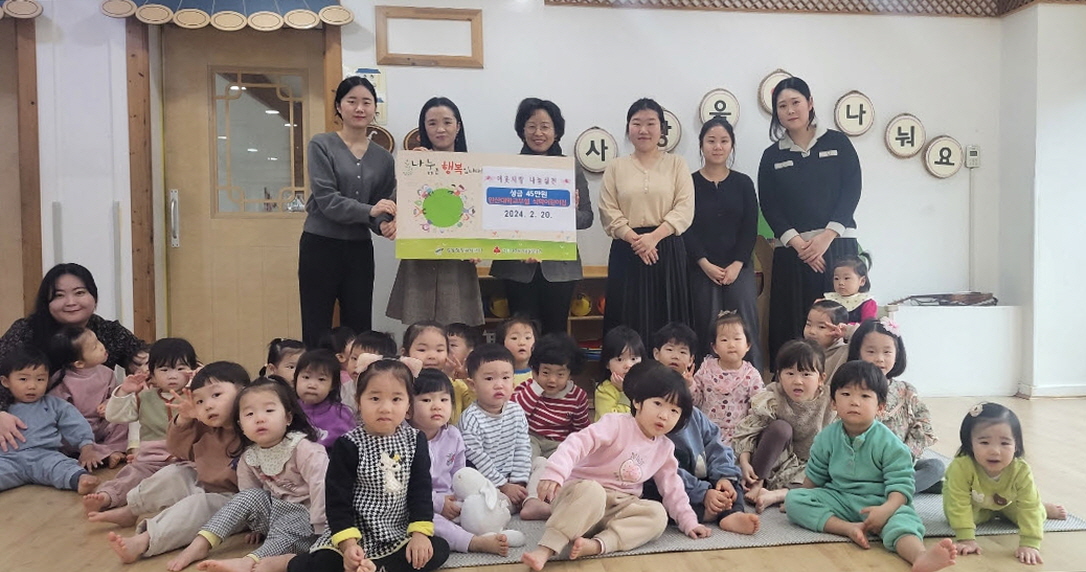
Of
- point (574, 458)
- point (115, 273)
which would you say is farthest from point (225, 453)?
point (115, 273)

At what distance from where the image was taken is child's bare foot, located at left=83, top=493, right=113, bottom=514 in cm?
272

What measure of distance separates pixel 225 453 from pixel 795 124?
3.12m

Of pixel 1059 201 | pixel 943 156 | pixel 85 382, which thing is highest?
pixel 943 156

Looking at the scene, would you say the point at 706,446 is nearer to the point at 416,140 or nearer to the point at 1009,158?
the point at 416,140

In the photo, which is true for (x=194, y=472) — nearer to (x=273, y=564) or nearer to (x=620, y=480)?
(x=273, y=564)

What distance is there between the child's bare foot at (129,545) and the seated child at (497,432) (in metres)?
1.00

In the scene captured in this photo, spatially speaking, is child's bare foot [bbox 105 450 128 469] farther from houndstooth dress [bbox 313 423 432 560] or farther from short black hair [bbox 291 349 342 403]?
houndstooth dress [bbox 313 423 432 560]

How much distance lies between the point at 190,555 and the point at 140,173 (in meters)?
3.03

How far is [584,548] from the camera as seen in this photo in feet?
7.67

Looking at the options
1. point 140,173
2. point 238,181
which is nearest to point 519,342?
point 238,181

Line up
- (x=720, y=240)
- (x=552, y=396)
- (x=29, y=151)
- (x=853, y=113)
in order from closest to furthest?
(x=552, y=396)
(x=720, y=240)
(x=29, y=151)
(x=853, y=113)

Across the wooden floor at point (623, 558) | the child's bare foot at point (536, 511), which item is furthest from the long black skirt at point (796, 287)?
the child's bare foot at point (536, 511)

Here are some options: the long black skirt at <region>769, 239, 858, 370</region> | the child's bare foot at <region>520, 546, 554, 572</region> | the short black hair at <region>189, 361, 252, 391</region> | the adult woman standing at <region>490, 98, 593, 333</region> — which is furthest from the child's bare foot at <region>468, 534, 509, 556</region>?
the long black skirt at <region>769, 239, 858, 370</region>

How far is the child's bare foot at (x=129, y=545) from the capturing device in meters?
2.31
